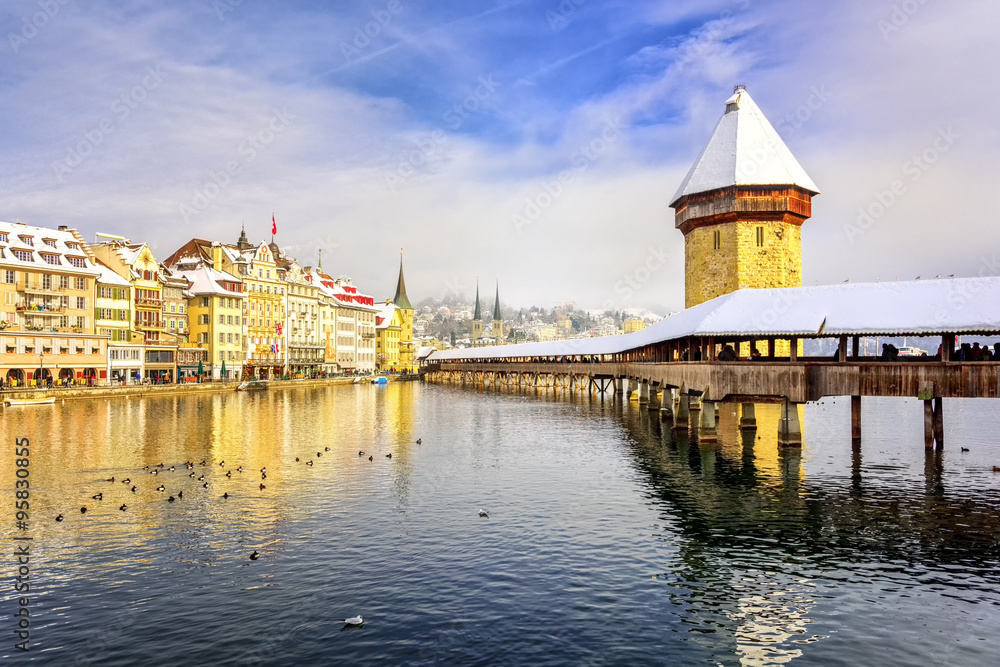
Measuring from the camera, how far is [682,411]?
147ft

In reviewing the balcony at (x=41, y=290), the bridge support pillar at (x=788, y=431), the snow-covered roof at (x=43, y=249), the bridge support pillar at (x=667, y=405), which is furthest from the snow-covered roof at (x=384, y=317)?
the bridge support pillar at (x=788, y=431)

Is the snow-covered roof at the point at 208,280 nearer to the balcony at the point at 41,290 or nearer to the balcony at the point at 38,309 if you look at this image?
the balcony at the point at 41,290

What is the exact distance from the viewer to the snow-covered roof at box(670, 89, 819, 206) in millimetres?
68375

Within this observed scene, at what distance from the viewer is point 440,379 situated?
14988cm

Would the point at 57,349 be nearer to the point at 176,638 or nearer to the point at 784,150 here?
the point at 176,638

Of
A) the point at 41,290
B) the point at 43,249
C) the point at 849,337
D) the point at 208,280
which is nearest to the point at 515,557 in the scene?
the point at 849,337

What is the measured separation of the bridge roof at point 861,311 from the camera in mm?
29875

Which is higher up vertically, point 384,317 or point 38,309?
point 384,317

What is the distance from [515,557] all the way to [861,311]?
73.4 feet

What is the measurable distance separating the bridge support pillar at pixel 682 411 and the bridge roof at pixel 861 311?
7475mm

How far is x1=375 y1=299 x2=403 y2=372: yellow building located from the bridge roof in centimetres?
13196

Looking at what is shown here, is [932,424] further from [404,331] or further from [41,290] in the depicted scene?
[404,331]

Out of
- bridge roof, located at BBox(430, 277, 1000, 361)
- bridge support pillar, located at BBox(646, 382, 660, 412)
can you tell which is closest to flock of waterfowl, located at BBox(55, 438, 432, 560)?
bridge roof, located at BBox(430, 277, 1000, 361)

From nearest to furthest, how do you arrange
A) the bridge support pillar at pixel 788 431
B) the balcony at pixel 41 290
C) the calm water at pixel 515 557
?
the calm water at pixel 515 557
the bridge support pillar at pixel 788 431
the balcony at pixel 41 290
